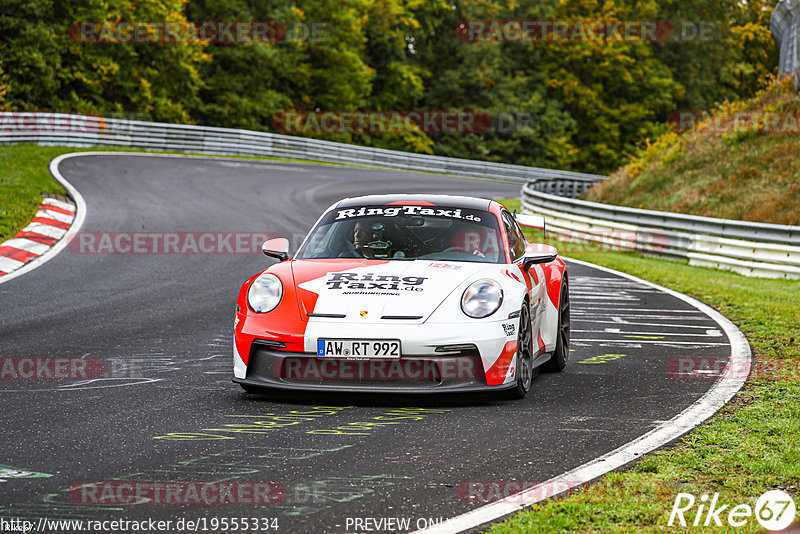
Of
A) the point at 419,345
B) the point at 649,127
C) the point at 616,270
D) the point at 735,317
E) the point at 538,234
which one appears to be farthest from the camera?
the point at 649,127

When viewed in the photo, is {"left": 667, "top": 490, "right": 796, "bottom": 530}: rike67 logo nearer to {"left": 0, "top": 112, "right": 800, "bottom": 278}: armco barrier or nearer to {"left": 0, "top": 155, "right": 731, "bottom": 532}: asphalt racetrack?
{"left": 0, "top": 155, "right": 731, "bottom": 532}: asphalt racetrack

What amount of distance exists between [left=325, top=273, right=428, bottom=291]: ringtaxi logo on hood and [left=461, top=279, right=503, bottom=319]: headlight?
0.31 meters

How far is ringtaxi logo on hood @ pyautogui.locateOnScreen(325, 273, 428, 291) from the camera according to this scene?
6418 millimetres

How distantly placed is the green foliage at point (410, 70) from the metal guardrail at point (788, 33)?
11494 mm

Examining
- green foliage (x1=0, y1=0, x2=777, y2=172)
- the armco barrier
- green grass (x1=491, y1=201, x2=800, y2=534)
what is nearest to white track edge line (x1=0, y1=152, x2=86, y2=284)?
the armco barrier

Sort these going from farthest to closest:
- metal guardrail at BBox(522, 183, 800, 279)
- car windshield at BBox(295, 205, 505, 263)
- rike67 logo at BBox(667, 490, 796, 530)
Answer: metal guardrail at BBox(522, 183, 800, 279)
car windshield at BBox(295, 205, 505, 263)
rike67 logo at BBox(667, 490, 796, 530)

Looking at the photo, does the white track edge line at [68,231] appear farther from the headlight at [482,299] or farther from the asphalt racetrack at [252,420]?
the headlight at [482,299]

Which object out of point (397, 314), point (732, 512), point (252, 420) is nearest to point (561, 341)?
point (397, 314)

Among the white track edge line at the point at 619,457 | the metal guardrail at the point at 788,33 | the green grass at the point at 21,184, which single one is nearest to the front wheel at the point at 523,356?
the white track edge line at the point at 619,457

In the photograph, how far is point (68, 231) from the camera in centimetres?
1599

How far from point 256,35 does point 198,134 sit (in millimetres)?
13268

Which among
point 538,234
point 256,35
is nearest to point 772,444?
point 538,234

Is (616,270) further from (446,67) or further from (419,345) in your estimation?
(446,67)

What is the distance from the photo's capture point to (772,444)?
17.2ft
